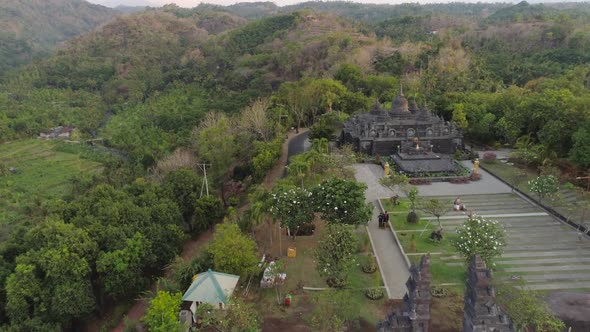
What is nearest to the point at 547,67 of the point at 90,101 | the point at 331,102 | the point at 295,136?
the point at 331,102

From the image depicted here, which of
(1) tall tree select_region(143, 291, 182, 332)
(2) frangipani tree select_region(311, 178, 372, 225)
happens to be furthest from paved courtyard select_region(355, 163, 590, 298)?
(1) tall tree select_region(143, 291, 182, 332)

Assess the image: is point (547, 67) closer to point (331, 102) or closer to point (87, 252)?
point (331, 102)

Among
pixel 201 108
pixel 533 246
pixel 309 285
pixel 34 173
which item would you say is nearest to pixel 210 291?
pixel 309 285

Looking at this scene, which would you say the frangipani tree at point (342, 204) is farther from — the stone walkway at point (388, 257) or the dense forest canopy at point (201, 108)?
the dense forest canopy at point (201, 108)

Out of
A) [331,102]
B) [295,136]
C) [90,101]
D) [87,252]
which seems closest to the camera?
[87,252]

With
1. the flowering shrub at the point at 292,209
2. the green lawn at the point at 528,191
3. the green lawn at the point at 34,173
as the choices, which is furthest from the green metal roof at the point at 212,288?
the green lawn at the point at 34,173

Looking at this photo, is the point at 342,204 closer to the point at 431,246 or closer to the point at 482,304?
the point at 431,246
